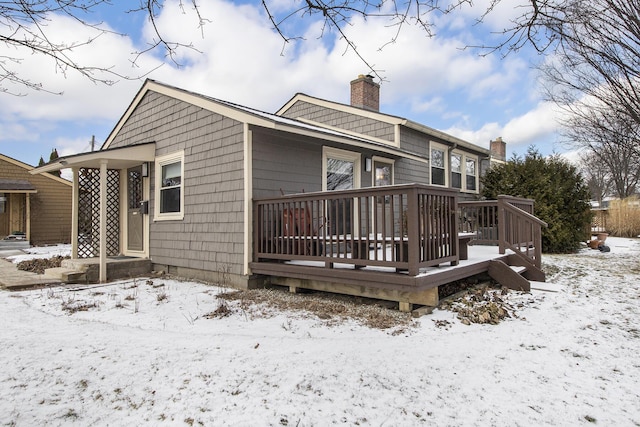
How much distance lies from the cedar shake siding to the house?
0.06 ft

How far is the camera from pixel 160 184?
26.5 feet

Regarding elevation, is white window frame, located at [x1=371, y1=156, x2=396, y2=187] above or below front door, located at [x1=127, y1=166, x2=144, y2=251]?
above

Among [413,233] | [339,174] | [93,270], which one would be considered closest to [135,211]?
[93,270]

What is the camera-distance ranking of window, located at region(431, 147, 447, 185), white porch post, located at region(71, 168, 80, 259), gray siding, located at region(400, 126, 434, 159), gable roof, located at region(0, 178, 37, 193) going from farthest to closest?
gable roof, located at region(0, 178, 37, 193) < window, located at region(431, 147, 447, 185) < gray siding, located at region(400, 126, 434, 159) < white porch post, located at region(71, 168, 80, 259)

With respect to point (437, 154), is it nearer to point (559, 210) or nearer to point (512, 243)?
point (559, 210)

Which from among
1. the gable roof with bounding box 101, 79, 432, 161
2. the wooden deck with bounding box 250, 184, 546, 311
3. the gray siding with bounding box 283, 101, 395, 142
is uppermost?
the gray siding with bounding box 283, 101, 395, 142

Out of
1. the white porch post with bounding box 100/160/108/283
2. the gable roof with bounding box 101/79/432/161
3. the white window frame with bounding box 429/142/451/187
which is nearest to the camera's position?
the gable roof with bounding box 101/79/432/161

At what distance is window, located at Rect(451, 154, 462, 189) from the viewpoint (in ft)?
40.1

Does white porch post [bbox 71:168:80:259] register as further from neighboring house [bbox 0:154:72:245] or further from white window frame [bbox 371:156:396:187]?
neighboring house [bbox 0:154:72:245]

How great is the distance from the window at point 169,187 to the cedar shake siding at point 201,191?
0.47 ft

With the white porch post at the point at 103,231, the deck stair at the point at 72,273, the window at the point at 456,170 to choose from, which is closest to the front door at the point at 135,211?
the white porch post at the point at 103,231

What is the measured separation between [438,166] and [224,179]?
725cm

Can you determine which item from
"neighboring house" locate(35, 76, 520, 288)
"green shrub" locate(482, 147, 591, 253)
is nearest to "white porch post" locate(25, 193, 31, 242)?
"neighboring house" locate(35, 76, 520, 288)

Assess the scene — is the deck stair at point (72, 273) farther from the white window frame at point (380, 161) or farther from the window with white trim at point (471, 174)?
the window with white trim at point (471, 174)
